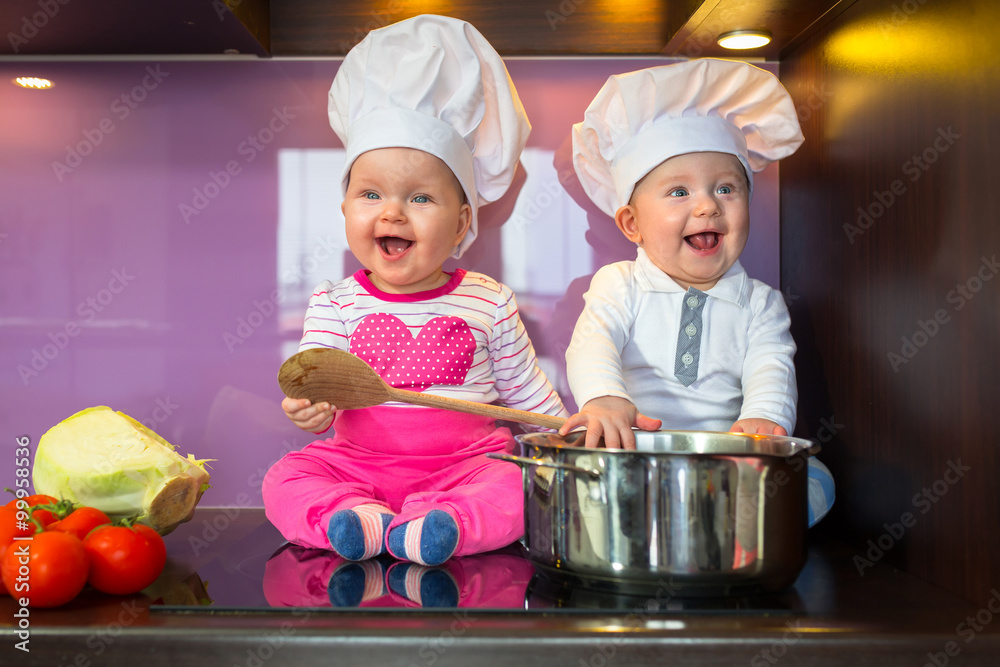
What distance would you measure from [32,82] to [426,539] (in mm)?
928

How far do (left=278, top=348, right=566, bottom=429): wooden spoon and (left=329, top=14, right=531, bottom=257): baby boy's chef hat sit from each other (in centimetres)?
32

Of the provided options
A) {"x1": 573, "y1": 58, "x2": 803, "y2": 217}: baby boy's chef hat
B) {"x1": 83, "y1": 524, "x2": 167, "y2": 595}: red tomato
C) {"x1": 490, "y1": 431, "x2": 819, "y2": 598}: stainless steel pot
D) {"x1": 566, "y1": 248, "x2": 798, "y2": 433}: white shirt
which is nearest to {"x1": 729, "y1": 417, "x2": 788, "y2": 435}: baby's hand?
{"x1": 566, "y1": 248, "x2": 798, "y2": 433}: white shirt

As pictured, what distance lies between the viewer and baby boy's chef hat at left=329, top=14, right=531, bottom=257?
1038 mm

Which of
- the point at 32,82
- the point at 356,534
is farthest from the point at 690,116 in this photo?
the point at 32,82

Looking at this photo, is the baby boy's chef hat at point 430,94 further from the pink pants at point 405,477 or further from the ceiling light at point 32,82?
the ceiling light at point 32,82

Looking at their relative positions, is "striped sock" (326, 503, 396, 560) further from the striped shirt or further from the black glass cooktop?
the striped shirt

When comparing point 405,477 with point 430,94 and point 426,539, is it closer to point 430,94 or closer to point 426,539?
point 426,539

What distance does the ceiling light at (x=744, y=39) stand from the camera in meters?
1.12

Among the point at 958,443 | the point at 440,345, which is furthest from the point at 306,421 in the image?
the point at 958,443

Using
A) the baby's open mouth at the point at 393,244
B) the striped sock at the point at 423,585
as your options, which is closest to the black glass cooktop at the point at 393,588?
the striped sock at the point at 423,585

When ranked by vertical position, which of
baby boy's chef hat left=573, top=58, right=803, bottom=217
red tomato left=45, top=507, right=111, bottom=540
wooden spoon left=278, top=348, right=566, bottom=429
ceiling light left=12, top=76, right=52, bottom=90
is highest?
ceiling light left=12, top=76, right=52, bottom=90

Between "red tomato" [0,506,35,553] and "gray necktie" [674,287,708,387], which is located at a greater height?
"gray necktie" [674,287,708,387]

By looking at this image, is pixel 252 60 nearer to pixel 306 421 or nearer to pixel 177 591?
pixel 306 421

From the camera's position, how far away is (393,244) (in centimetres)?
107
